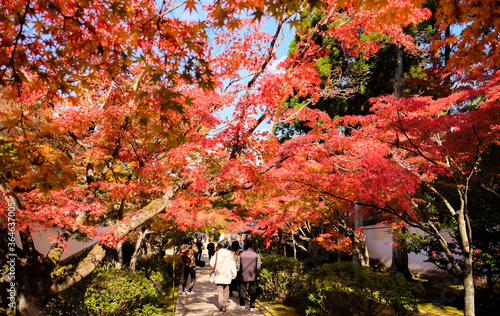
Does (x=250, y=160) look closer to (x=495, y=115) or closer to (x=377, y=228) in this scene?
(x=495, y=115)

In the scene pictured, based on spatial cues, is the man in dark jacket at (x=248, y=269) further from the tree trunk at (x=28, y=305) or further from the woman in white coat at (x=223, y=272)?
the tree trunk at (x=28, y=305)

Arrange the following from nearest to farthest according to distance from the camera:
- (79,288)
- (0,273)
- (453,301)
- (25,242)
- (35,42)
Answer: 1. (35,42)
2. (25,242)
3. (0,273)
4. (79,288)
5. (453,301)

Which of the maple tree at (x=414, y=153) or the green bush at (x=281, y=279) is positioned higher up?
the maple tree at (x=414, y=153)

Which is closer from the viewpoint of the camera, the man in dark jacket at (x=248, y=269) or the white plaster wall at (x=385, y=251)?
the man in dark jacket at (x=248, y=269)

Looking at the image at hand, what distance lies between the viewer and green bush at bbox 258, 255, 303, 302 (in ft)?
28.1

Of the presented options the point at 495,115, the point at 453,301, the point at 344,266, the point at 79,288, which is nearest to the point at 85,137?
the point at 79,288

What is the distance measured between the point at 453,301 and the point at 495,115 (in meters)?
6.46

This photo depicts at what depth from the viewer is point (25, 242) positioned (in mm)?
4742

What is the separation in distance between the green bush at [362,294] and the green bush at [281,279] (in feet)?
6.67

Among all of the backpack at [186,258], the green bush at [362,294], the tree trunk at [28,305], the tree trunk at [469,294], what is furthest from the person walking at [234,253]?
the tree trunk at [469,294]

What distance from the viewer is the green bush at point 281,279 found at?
28.1ft

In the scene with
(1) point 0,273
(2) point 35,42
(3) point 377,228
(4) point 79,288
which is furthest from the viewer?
(3) point 377,228

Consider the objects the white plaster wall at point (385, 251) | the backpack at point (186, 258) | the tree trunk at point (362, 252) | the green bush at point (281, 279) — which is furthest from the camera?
the white plaster wall at point (385, 251)

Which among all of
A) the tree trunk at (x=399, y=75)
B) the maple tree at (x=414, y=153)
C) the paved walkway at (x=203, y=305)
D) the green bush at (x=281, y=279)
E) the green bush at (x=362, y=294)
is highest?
the tree trunk at (x=399, y=75)
